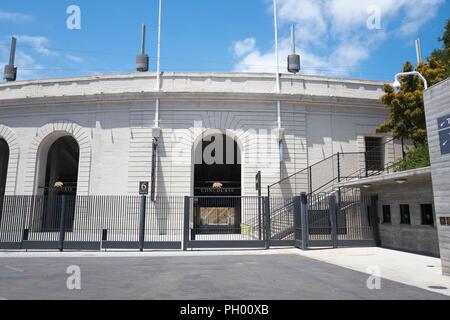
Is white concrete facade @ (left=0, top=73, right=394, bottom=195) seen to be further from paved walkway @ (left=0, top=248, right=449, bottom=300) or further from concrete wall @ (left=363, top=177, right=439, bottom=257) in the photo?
paved walkway @ (left=0, top=248, right=449, bottom=300)

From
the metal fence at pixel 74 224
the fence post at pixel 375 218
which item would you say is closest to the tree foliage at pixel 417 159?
the fence post at pixel 375 218

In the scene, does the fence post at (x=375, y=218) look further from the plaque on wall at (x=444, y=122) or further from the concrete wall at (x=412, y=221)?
the plaque on wall at (x=444, y=122)

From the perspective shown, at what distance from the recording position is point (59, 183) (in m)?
26.2

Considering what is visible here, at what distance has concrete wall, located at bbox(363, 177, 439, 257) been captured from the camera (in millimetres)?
13766

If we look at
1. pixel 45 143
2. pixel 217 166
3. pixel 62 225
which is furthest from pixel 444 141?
pixel 45 143

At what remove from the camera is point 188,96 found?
23.6 metres

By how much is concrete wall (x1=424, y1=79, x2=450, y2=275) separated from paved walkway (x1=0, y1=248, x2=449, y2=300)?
5.47ft

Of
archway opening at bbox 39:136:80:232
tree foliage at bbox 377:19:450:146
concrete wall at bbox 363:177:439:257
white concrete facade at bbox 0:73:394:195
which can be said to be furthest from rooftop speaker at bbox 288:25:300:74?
archway opening at bbox 39:136:80:232

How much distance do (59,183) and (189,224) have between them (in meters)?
14.5

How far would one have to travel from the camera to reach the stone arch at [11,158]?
2416 cm

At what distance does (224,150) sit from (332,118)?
8.36 meters

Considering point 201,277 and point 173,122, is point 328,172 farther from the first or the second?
point 201,277

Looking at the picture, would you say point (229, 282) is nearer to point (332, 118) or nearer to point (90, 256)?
point (90, 256)

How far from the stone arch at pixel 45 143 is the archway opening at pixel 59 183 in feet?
3.49
